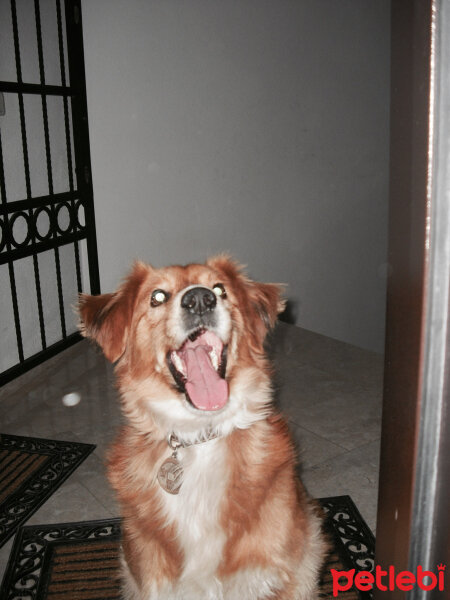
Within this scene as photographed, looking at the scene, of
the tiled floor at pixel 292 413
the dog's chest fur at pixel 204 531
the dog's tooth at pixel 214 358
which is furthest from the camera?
the tiled floor at pixel 292 413

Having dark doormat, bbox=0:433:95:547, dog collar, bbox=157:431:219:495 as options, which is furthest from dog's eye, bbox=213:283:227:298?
dark doormat, bbox=0:433:95:547

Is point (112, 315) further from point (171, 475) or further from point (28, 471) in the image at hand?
point (28, 471)

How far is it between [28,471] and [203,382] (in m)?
1.57

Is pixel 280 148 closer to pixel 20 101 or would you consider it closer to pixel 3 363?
pixel 20 101

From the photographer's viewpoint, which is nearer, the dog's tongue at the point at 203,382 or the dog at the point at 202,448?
the dog at the point at 202,448

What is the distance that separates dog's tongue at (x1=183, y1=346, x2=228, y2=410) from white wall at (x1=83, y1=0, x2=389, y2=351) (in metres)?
2.91

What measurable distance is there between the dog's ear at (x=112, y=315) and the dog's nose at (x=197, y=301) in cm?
28

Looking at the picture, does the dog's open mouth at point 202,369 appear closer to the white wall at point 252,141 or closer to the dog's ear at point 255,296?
the dog's ear at point 255,296

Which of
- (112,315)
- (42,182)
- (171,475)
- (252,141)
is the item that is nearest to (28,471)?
(112,315)

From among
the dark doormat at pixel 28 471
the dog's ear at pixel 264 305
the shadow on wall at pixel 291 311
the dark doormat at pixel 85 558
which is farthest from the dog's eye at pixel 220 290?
the shadow on wall at pixel 291 311

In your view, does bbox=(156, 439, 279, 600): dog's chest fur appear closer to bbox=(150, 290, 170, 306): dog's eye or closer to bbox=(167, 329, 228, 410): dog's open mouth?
bbox=(167, 329, 228, 410): dog's open mouth

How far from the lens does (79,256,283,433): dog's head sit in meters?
1.89

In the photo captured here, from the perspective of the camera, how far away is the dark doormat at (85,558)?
212 centimetres

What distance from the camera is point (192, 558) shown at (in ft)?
5.38
